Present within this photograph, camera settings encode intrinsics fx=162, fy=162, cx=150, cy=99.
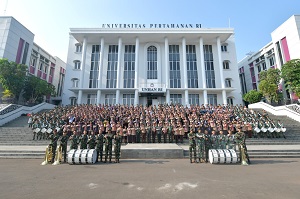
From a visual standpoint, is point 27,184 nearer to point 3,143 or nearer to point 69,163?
point 69,163

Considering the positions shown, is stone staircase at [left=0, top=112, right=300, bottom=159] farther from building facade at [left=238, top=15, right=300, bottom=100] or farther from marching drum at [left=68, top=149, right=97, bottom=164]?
building facade at [left=238, top=15, right=300, bottom=100]

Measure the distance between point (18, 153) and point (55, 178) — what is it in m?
6.51

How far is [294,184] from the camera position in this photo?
5105 millimetres

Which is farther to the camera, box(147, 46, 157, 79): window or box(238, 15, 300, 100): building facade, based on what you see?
box(147, 46, 157, 79): window

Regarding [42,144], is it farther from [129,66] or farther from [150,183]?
[129,66]

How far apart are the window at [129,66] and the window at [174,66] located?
24.3 feet

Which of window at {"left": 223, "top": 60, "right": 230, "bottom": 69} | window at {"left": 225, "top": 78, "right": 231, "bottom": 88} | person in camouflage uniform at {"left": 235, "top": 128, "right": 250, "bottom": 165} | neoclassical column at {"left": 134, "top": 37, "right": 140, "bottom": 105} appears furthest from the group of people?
window at {"left": 223, "top": 60, "right": 230, "bottom": 69}

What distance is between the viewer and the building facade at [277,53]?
27.6 metres

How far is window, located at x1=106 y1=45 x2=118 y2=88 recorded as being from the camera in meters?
31.0

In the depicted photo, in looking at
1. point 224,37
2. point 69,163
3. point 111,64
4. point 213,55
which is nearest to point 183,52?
point 213,55

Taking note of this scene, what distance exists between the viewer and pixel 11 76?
906 inches

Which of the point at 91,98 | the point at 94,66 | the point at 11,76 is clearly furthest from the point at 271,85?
the point at 11,76

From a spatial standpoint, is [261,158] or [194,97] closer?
[261,158]

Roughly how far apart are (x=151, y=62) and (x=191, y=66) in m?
7.85
